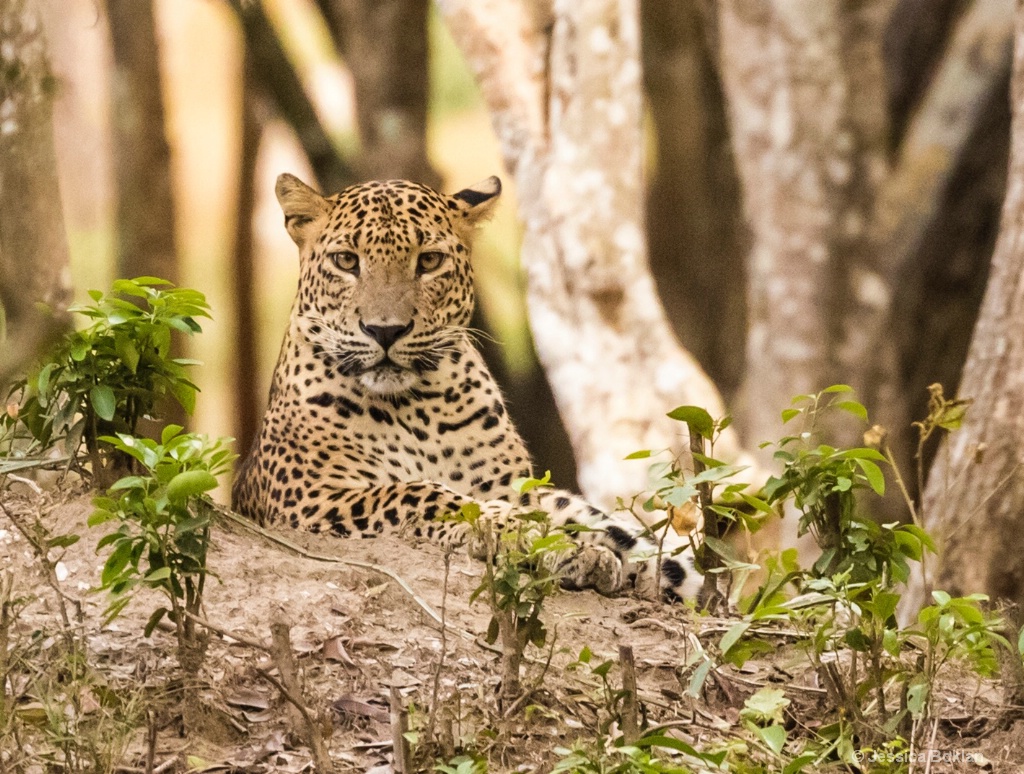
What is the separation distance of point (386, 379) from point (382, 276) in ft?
1.53

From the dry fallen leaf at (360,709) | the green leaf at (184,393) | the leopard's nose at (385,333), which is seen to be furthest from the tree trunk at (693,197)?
the dry fallen leaf at (360,709)

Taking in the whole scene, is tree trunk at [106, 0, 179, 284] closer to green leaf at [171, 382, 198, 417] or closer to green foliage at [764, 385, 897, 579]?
green leaf at [171, 382, 198, 417]

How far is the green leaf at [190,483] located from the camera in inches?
148

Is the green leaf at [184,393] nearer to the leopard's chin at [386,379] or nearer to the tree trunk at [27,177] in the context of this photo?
the leopard's chin at [386,379]

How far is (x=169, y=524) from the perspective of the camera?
3.95 meters

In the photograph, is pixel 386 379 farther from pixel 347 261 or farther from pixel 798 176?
pixel 798 176

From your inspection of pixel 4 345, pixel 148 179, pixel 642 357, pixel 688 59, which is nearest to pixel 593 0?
pixel 688 59

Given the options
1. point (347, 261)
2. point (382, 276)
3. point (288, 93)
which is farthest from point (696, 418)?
point (288, 93)

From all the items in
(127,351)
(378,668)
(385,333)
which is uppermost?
(385,333)

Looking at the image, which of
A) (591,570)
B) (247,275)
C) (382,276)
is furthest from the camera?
(247,275)

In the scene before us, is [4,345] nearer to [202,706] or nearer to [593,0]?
[202,706]

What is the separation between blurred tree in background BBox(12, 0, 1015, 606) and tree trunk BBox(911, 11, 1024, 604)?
1.88 metres

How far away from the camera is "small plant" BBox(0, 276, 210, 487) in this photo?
4.62 meters

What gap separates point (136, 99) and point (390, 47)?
2037mm
